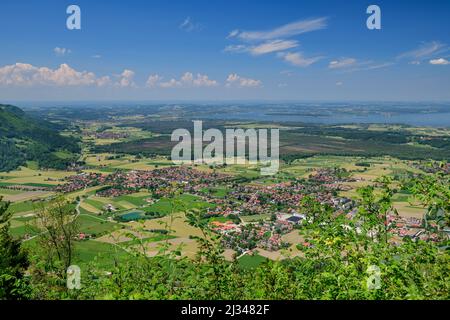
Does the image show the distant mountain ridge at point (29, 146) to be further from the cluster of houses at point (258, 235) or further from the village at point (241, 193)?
the cluster of houses at point (258, 235)

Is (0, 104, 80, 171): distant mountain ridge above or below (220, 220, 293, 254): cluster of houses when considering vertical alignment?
above

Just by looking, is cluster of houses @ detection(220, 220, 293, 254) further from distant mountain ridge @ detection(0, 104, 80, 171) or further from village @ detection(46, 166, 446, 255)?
distant mountain ridge @ detection(0, 104, 80, 171)

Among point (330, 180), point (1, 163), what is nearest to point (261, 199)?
point (330, 180)

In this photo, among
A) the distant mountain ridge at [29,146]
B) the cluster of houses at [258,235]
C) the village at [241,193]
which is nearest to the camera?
the cluster of houses at [258,235]

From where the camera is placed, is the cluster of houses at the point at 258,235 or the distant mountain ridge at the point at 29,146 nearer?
the cluster of houses at the point at 258,235

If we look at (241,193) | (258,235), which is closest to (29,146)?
(241,193)

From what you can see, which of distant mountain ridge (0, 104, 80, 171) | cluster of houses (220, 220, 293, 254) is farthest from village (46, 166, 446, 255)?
distant mountain ridge (0, 104, 80, 171)

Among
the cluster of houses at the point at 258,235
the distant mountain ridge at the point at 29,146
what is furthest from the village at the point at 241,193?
the distant mountain ridge at the point at 29,146

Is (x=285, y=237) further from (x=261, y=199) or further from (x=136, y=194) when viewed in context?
(x=136, y=194)
